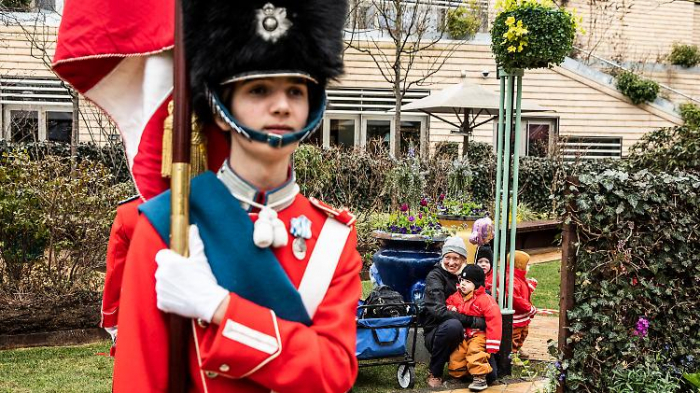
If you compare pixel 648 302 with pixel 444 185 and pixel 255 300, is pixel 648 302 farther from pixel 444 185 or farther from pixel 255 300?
pixel 444 185

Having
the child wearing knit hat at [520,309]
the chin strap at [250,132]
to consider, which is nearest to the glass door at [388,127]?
the child wearing knit hat at [520,309]

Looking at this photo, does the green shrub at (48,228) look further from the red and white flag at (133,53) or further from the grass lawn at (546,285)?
the grass lawn at (546,285)

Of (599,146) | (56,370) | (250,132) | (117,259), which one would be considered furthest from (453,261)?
(599,146)

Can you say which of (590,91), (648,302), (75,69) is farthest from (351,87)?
(75,69)

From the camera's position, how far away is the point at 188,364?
1.97m

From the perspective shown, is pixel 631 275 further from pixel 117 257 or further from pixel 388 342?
pixel 117 257

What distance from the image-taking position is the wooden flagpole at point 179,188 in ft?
6.08

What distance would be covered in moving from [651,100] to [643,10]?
235 inches

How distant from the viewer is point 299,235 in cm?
206

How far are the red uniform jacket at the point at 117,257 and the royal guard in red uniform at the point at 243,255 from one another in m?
0.97

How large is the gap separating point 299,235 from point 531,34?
4247 millimetres

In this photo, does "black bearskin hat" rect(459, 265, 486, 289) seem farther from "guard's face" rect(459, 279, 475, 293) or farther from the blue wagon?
the blue wagon

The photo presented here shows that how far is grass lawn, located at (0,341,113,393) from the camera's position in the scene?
5570mm

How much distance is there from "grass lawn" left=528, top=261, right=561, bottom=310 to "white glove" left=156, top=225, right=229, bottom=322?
295 inches
